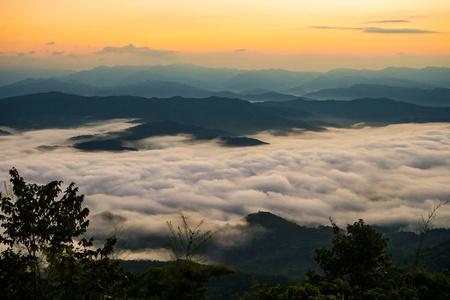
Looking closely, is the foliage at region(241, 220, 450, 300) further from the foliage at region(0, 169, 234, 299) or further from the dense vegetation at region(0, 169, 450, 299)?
the foliage at region(0, 169, 234, 299)

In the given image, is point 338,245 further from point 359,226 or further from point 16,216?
point 16,216

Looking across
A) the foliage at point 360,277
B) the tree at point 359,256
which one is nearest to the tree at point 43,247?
the foliage at point 360,277

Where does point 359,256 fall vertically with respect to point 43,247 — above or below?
below

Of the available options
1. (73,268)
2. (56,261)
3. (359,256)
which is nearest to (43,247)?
(56,261)

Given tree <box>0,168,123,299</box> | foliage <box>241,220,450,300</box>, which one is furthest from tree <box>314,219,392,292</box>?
tree <box>0,168,123,299</box>

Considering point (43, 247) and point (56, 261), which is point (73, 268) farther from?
point (43, 247)

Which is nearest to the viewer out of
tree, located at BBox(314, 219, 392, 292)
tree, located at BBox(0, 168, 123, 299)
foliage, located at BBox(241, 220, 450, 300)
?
tree, located at BBox(0, 168, 123, 299)

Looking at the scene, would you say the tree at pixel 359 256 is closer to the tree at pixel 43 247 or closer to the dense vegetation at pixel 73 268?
the dense vegetation at pixel 73 268

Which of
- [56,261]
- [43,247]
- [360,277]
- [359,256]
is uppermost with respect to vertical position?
[43,247]
